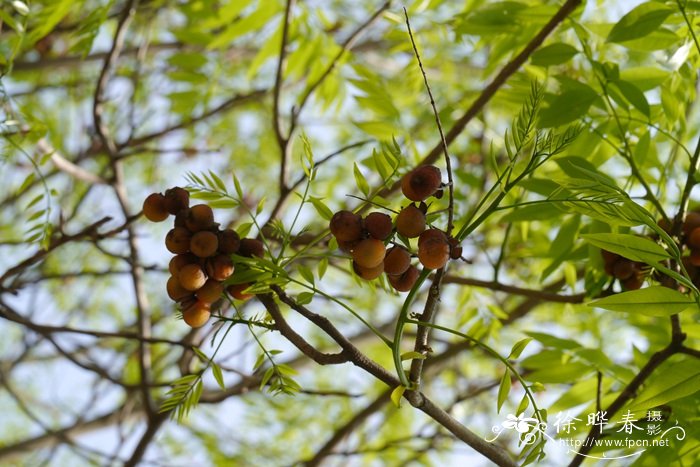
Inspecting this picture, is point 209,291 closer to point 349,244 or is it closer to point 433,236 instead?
point 349,244

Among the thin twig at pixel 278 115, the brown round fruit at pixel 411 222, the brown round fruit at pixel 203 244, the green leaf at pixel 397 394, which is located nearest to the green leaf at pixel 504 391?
the green leaf at pixel 397 394

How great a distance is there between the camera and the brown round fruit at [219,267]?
3.49 ft

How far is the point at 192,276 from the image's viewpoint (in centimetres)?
104

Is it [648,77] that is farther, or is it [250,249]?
[648,77]

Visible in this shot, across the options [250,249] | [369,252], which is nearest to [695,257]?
[369,252]

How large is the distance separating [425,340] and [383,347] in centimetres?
251

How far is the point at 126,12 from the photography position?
2.12 metres

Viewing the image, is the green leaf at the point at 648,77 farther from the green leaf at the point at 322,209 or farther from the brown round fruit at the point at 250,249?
the brown round fruit at the point at 250,249

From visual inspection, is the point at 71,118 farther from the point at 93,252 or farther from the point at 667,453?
the point at 667,453

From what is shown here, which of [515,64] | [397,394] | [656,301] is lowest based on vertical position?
[397,394]

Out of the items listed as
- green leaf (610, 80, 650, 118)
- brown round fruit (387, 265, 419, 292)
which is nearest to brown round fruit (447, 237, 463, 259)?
brown round fruit (387, 265, 419, 292)

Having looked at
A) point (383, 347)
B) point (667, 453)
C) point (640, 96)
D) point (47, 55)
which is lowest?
point (667, 453)

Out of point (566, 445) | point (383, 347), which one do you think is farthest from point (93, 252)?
point (566, 445)

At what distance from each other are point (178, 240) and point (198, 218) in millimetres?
44
